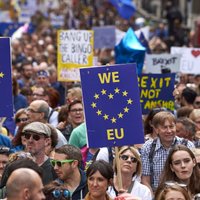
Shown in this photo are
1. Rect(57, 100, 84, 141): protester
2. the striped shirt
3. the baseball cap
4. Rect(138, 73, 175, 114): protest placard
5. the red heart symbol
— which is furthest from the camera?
the red heart symbol

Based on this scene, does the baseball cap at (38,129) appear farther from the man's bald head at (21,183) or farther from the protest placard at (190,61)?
the protest placard at (190,61)

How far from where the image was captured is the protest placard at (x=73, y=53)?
58.2 feet

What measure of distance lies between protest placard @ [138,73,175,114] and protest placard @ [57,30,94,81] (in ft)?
7.77

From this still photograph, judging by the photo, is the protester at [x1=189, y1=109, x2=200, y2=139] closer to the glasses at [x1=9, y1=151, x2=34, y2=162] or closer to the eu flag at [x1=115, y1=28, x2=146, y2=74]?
the glasses at [x1=9, y1=151, x2=34, y2=162]

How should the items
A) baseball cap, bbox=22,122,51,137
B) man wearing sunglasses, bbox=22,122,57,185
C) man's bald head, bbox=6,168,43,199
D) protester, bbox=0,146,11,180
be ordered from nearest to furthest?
man's bald head, bbox=6,168,43,199, protester, bbox=0,146,11,180, man wearing sunglasses, bbox=22,122,57,185, baseball cap, bbox=22,122,51,137

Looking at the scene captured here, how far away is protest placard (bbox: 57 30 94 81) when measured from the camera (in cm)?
1775

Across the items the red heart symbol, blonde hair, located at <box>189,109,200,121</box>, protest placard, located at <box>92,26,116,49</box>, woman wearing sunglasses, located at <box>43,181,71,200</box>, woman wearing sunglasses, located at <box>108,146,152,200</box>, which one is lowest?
woman wearing sunglasses, located at <box>108,146,152,200</box>

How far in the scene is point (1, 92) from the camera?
11.2m

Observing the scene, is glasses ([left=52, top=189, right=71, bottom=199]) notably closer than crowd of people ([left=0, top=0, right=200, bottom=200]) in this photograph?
Yes

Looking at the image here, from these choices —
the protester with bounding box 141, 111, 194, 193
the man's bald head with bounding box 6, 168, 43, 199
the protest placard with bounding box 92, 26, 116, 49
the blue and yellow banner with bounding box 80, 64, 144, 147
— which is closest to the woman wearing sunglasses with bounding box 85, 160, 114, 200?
the blue and yellow banner with bounding box 80, 64, 144, 147

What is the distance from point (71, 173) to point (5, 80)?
1.45 metres

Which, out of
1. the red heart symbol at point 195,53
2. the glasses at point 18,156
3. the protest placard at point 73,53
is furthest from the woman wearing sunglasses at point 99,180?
the red heart symbol at point 195,53

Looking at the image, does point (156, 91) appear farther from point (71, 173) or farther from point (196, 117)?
point (71, 173)

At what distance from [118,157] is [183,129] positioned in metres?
2.64
